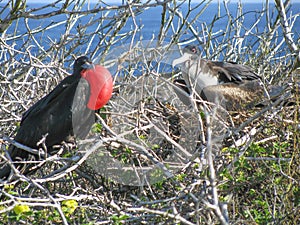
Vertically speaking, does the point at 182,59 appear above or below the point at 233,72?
above

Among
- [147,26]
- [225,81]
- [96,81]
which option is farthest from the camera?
[147,26]

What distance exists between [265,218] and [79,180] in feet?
3.80

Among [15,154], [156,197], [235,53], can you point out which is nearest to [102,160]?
[156,197]

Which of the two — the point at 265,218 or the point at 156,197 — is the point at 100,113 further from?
the point at 265,218

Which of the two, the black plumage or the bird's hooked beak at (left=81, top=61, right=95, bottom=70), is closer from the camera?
the black plumage

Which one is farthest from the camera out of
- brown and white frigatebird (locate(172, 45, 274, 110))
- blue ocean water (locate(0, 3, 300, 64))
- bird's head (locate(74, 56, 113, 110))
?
blue ocean water (locate(0, 3, 300, 64))

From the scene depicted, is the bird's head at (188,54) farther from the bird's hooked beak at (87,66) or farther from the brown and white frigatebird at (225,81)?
the bird's hooked beak at (87,66)

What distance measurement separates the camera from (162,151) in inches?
131

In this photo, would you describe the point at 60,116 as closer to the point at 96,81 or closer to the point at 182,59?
the point at 96,81

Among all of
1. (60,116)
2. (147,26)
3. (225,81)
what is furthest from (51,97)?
(147,26)

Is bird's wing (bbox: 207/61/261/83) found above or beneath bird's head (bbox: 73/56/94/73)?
beneath

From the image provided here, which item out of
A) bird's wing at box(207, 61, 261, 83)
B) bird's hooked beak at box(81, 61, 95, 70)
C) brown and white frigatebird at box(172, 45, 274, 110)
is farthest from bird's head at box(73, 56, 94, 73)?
bird's wing at box(207, 61, 261, 83)

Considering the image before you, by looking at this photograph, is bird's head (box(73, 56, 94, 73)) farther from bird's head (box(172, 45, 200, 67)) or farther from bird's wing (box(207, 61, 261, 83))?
bird's wing (box(207, 61, 261, 83))

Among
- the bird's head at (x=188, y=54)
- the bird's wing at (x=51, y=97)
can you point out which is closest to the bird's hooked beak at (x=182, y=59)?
the bird's head at (x=188, y=54)
